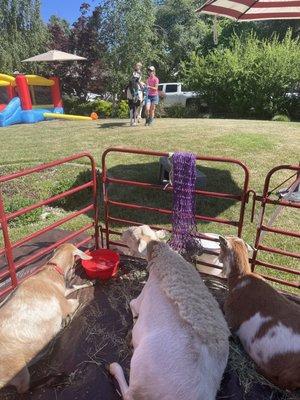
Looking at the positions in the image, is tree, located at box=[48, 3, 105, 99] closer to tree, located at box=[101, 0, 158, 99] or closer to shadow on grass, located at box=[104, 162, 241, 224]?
tree, located at box=[101, 0, 158, 99]

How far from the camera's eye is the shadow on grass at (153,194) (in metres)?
6.91

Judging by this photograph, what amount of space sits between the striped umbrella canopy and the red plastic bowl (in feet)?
11.6

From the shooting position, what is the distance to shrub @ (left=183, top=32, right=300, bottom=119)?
61.4 ft

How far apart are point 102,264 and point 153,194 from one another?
2.97m

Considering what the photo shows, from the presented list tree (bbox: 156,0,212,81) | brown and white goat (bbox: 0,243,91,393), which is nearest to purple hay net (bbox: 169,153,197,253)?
brown and white goat (bbox: 0,243,91,393)

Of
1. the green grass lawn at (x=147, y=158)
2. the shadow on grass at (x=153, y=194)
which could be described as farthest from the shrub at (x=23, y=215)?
the shadow on grass at (x=153, y=194)

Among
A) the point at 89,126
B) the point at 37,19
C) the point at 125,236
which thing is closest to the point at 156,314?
the point at 125,236

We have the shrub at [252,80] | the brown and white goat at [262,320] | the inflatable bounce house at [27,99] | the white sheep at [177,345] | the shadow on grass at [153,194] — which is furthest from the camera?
the shrub at [252,80]

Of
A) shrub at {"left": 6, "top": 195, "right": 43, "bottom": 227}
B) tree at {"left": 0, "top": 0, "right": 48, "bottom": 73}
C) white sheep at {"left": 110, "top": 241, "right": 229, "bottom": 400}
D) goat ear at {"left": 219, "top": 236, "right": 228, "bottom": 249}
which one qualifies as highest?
tree at {"left": 0, "top": 0, "right": 48, "bottom": 73}

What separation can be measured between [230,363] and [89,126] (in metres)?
12.8

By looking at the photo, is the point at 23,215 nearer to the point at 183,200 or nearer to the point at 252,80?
the point at 183,200

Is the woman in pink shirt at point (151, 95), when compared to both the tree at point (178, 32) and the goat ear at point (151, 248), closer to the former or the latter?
the goat ear at point (151, 248)

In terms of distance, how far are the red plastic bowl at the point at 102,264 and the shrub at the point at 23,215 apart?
8.52 ft

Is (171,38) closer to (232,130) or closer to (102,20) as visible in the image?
(102,20)
